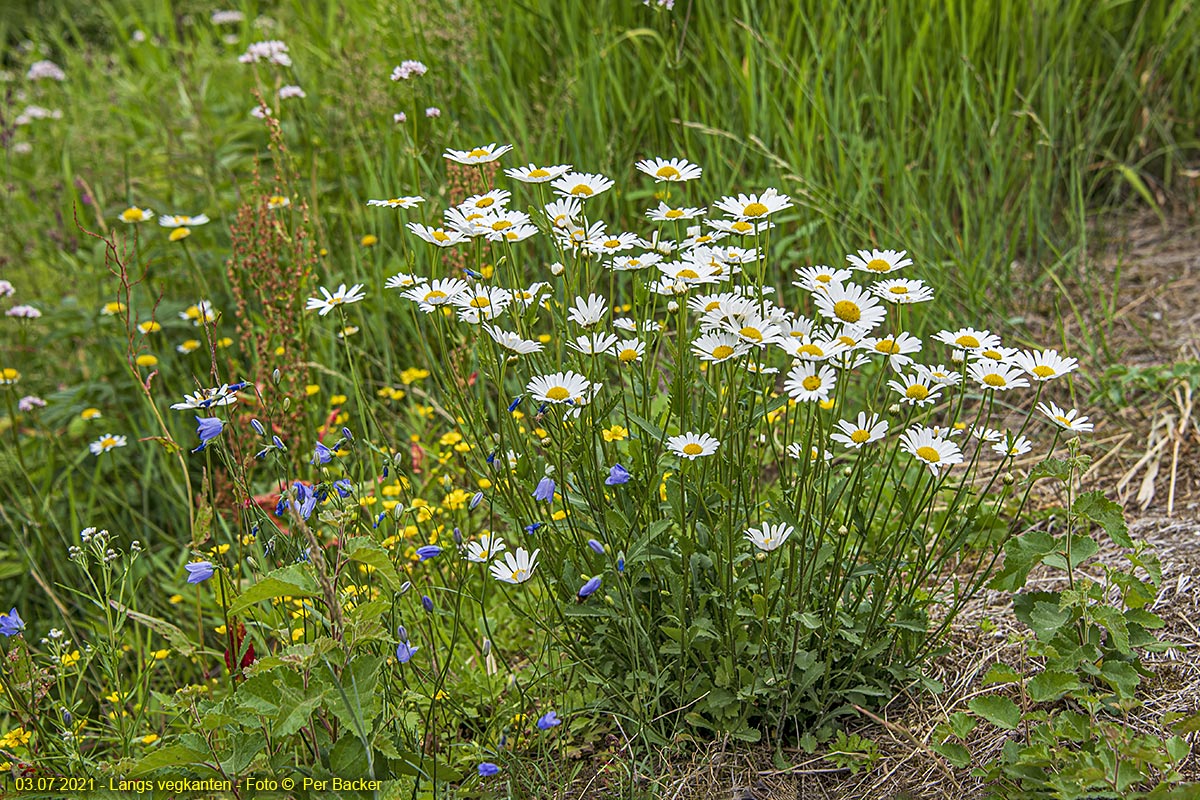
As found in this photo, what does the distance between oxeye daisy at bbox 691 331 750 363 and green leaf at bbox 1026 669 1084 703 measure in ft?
2.01

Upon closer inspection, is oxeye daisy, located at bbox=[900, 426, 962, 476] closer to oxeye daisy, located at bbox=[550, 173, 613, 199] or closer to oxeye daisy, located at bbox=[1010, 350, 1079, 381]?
oxeye daisy, located at bbox=[1010, 350, 1079, 381]

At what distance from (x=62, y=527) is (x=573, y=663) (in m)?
1.72

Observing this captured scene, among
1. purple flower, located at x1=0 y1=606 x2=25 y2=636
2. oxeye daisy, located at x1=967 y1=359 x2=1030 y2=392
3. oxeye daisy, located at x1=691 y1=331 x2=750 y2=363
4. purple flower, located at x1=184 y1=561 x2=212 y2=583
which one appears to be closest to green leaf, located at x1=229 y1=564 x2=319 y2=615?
purple flower, located at x1=184 y1=561 x2=212 y2=583

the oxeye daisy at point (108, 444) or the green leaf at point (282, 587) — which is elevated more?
the green leaf at point (282, 587)

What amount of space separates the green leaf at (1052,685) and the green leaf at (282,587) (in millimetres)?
975

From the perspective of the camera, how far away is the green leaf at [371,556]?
1.26 meters

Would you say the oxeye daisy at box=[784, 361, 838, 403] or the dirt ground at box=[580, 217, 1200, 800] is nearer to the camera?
the oxeye daisy at box=[784, 361, 838, 403]

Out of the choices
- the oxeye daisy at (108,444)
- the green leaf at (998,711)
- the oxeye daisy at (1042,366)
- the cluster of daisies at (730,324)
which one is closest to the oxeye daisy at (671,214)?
the cluster of daisies at (730,324)

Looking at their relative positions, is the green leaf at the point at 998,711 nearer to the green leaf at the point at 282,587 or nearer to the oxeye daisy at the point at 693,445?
the oxeye daisy at the point at 693,445

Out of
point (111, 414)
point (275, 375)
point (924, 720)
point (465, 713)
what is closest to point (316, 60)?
point (111, 414)

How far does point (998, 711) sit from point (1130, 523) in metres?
0.83

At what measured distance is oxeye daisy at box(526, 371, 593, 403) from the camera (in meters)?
1.33

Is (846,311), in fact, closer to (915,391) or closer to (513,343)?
(915,391)

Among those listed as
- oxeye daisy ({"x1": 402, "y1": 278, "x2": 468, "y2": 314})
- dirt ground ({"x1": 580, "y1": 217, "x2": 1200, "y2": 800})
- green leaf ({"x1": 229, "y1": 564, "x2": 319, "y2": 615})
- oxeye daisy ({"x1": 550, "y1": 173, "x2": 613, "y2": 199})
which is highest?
oxeye daisy ({"x1": 550, "y1": 173, "x2": 613, "y2": 199})
